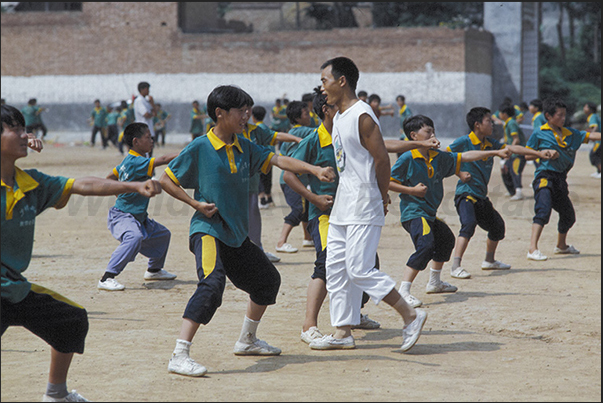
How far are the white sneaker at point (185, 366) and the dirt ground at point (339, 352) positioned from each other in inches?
1.9

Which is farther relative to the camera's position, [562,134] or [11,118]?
[562,134]

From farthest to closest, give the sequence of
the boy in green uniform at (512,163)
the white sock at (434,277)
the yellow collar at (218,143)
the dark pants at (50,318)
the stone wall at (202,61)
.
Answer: the stone wall at (202,61) < the boy in green uniform at (512,163) < the white sock at (434,277) < the yellow collar at (218,143) < the dark pants at (50,318)

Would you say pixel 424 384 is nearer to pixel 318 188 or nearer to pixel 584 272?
pixel 318 188

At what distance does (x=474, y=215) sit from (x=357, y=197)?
3.62 meters

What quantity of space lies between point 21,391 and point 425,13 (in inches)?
1452

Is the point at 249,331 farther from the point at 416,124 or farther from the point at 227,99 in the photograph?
the point at 416,124

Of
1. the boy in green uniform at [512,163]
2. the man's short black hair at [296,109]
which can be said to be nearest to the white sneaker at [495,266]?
the man's short black hair at [296,109]

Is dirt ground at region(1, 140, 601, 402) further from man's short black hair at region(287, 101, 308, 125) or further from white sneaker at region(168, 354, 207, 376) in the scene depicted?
man's short black hair at region(287, 101, 308, 125)

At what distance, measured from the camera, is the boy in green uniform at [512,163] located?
15211mm

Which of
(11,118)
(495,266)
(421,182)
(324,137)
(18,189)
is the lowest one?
(495,266)

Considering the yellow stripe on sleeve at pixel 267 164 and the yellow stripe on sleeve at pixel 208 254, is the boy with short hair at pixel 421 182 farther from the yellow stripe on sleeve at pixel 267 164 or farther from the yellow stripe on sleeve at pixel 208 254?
the yellow stripe on sleeve at pixel 208 254

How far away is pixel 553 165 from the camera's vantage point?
958 cm

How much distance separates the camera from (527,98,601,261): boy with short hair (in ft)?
30.9

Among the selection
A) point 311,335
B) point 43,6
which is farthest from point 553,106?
point 43,6
